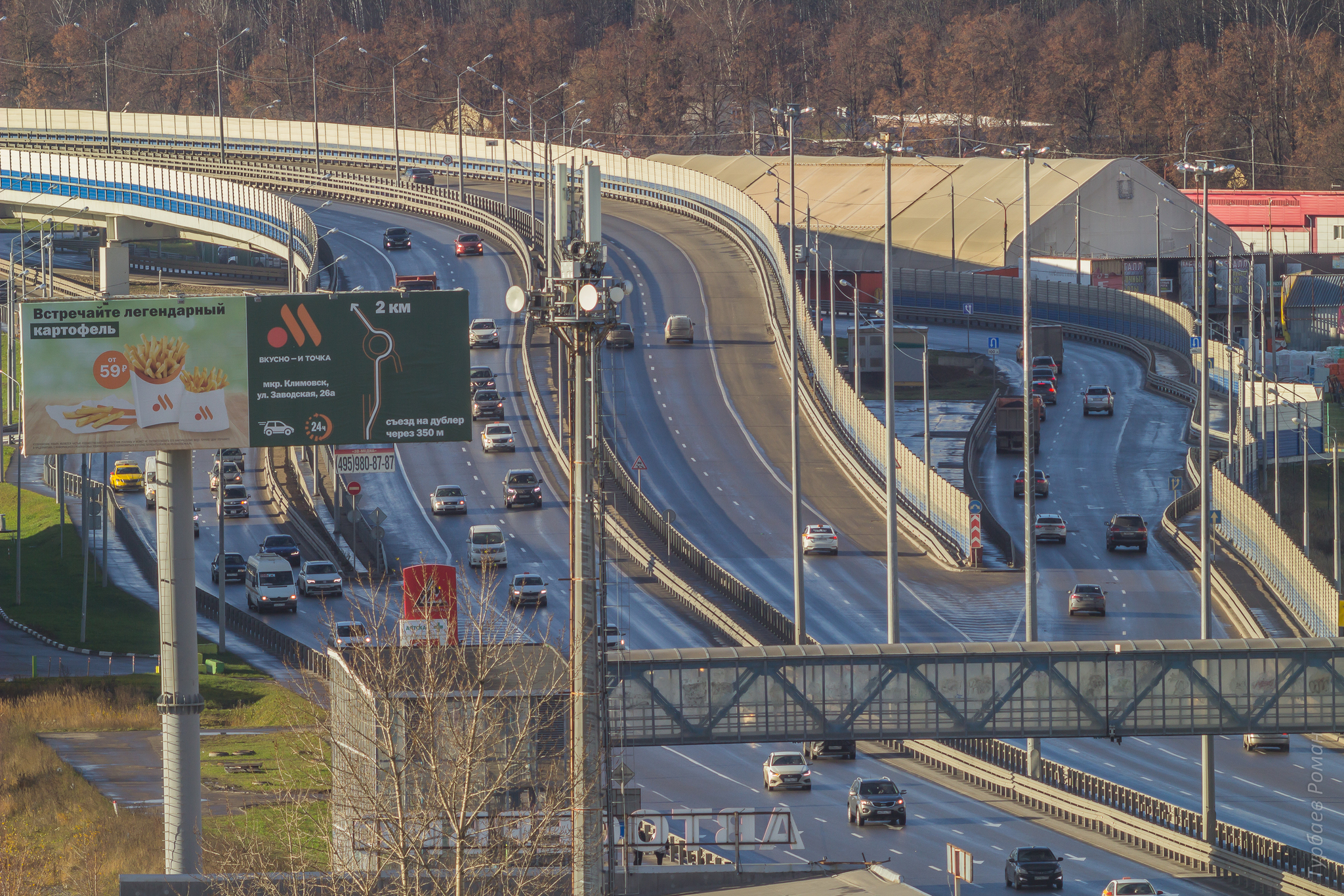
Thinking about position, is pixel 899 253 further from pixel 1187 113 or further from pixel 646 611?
pixel 646 611

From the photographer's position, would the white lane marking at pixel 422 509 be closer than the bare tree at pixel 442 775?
No

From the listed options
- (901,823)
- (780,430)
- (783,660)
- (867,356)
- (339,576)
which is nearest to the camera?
(783,660)

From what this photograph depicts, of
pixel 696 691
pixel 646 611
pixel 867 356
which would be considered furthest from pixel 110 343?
pixel 867 356

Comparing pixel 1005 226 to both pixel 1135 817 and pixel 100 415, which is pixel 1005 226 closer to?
pixel 1135 817

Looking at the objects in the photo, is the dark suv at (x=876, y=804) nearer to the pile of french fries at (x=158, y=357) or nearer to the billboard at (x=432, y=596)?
the billboard at (x=432, y=596)

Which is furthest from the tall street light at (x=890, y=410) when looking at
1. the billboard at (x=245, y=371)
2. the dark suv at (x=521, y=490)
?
the dark suv at (x=521, y=490)

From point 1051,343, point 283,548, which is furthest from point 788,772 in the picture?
point 1051,343
